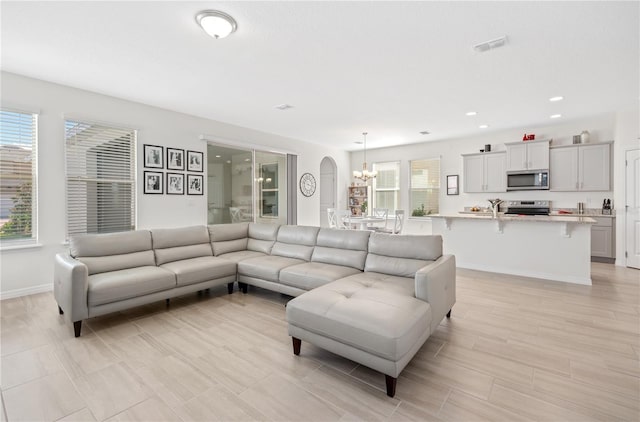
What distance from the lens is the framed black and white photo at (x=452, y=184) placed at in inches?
291

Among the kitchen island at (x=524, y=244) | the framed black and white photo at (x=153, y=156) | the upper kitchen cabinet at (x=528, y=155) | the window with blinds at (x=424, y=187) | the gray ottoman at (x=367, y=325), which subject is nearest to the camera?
the gray ottoman at (x=367, y=325)

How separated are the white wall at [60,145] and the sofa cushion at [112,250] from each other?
1005 mm

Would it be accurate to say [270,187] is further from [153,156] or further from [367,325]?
[367,325]

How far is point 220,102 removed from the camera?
4625mm

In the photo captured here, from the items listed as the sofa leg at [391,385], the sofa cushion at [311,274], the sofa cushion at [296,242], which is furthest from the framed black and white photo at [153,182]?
the sofa leg at [391,385]

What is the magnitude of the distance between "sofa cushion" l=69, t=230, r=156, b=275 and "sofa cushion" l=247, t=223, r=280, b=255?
140 centimetres

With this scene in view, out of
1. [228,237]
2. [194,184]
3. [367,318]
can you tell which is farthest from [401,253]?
[194,184]

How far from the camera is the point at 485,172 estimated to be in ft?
22.2

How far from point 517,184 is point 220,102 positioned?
608cm

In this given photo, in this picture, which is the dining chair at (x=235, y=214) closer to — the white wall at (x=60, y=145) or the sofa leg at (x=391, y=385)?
the white wall at (x=60, y=145)

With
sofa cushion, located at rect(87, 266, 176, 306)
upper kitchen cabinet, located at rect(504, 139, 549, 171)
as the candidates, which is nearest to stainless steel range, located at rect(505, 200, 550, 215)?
upper kitchen cabinet, located at rect(504, 139, 549, 171)

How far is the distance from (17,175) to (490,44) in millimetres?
5491

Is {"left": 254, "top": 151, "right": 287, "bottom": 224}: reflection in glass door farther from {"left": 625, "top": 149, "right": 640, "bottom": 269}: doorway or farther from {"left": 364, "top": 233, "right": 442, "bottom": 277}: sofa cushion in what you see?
{"left": 625, "top": 149, "right": 640, "bottom": 269}: doorway

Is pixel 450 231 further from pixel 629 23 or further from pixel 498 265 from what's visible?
pixel 629 23
